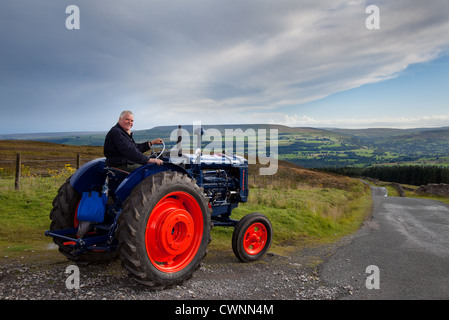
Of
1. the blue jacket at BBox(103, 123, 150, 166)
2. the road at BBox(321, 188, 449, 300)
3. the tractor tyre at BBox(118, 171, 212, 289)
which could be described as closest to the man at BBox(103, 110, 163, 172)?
the blue jacket at BBox(103, 123, 150, 166)

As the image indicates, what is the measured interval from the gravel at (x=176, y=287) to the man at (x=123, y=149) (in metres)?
1.66

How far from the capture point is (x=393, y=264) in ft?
18.7

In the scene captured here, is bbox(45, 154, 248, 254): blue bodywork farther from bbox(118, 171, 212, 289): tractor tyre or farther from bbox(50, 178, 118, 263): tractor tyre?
bbox(118, 171, 212, 289): tractor tyre

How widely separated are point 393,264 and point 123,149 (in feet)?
17.4

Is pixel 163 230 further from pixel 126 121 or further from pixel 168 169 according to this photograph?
pixel 126 121

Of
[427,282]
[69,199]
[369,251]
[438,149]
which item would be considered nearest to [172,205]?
[69,199]

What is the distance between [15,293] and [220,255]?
3.33 m

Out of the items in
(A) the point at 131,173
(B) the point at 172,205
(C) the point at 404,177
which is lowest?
(C) the point at 404,177

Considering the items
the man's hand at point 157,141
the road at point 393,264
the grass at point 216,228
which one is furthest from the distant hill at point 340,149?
the man's hand at point 157,141

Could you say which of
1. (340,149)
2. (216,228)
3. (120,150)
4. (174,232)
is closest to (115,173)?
(120,150)

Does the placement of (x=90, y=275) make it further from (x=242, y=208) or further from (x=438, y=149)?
(x=438, y=149)

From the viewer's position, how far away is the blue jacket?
168 inches
